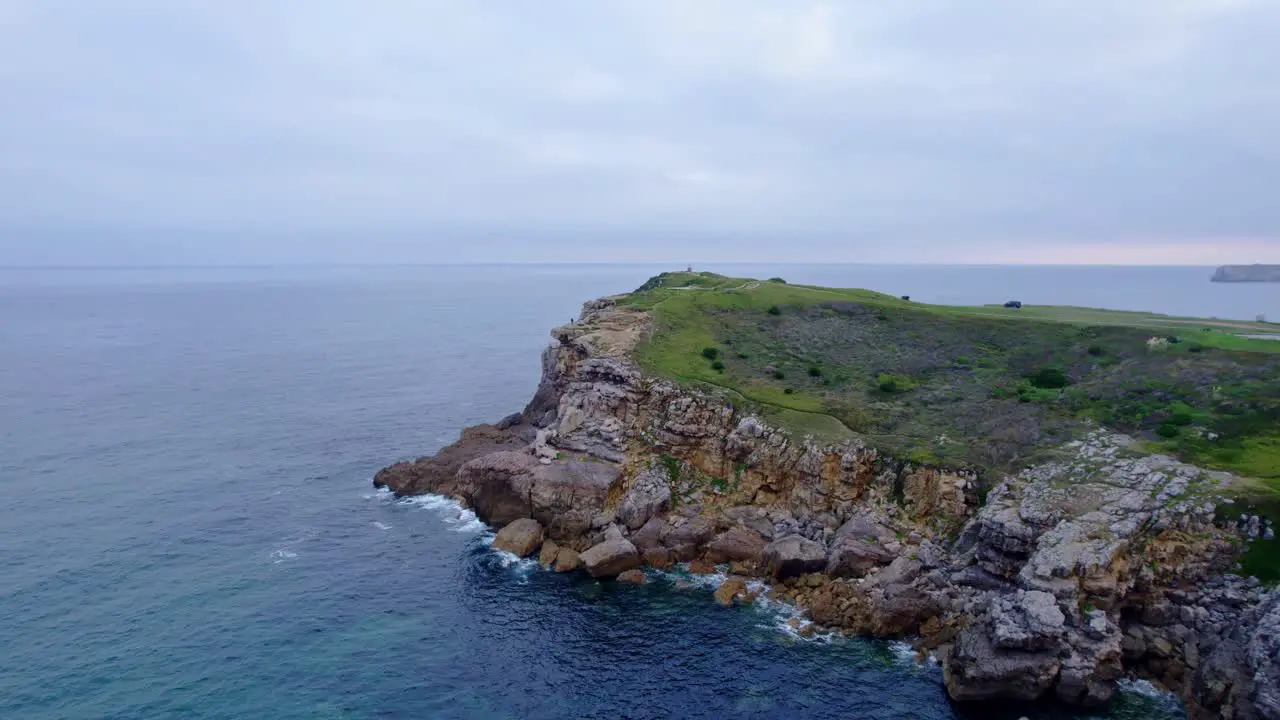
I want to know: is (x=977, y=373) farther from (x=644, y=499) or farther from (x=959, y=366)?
(x=644, y=499)

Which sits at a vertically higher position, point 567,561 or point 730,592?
point 730,592

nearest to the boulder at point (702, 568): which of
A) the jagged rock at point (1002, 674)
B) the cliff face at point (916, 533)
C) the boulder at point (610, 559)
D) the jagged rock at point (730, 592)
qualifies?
the cliff face at point (916, 533)

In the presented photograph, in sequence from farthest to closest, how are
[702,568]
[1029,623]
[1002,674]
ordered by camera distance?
[702,568] < [1029,623] < [1002,674]

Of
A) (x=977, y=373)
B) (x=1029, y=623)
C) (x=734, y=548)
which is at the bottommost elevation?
(x=734, y=548)

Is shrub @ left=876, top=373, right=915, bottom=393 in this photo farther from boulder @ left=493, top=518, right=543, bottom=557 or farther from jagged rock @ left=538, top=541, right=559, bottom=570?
boulder @ left=493, top=518, right=543, bottom=557

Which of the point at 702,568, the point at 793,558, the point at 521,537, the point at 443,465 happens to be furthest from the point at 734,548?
the point at 443,465

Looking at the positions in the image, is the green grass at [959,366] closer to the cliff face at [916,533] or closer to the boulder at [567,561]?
the cliff face at [916,533]

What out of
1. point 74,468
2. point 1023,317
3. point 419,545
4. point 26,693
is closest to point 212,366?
point 74,468

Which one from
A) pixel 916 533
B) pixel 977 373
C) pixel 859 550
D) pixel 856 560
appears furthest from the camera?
pixel 977 373
